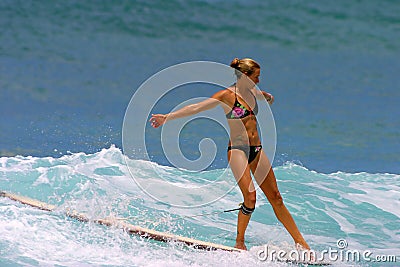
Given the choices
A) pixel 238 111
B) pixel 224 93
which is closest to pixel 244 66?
pixel 224 93

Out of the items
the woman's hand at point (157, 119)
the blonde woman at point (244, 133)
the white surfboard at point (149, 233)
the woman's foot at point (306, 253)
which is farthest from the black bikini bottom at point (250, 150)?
the woman's foot at point (306, 253)

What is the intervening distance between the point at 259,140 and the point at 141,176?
16.7 ft

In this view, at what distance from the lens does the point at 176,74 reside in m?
5.85

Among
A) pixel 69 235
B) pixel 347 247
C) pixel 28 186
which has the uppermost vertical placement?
pixel 28 186

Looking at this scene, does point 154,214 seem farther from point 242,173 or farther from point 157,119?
point 157,119

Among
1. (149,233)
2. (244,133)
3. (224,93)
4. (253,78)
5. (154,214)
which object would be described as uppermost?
(253,78)

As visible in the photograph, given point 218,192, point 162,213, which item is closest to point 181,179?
point 218,192

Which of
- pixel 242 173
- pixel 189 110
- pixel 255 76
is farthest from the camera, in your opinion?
pixel 255 76

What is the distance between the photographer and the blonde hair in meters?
5.64

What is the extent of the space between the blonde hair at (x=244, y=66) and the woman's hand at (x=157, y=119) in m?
0.95

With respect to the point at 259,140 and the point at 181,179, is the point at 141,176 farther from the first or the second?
the point at 259,140

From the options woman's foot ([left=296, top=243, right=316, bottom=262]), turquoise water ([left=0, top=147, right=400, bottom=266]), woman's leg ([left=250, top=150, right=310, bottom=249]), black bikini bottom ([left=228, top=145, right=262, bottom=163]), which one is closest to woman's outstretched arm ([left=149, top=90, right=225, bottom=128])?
black bikini bottom ([left=228, top=145, right=262, bottom=163])

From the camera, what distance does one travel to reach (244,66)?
5.64 m

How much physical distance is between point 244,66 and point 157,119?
109cm
